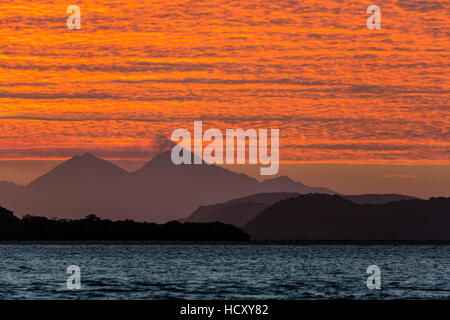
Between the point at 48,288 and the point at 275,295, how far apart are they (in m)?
23.0

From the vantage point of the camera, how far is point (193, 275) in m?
108
